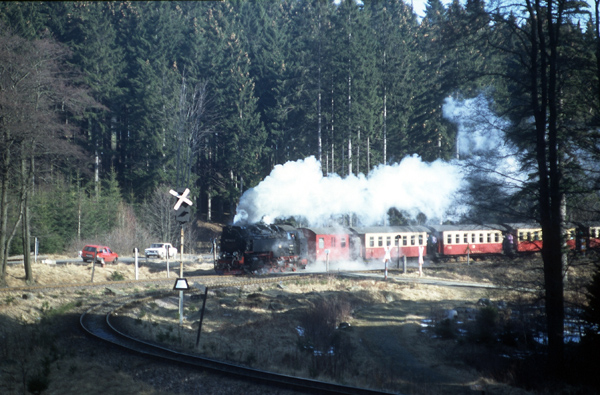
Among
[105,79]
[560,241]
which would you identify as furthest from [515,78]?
[105,79]

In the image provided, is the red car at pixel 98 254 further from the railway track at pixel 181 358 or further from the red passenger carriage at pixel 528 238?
the red passenger carriage at pixel 528 238

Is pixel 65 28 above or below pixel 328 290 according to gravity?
above

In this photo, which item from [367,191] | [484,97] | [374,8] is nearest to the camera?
[484,97]

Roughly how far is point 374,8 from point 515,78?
78022 millimetres

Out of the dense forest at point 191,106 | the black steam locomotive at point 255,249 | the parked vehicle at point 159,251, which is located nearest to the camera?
the black steam locomotive at point 255,249

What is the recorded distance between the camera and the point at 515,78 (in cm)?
1572

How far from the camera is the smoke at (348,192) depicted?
33188mm

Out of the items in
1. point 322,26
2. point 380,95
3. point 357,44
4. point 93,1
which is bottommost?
point 380,95

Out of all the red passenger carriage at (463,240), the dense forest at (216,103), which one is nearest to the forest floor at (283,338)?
the red passenger carriage at (463,240)

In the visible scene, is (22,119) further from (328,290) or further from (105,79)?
(105,79)

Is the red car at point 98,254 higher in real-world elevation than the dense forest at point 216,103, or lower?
lower

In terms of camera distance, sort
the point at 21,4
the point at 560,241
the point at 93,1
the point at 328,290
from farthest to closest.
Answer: the point at 93,1 < the point at 21,4 < the point at 328,290 < the point at 560,241

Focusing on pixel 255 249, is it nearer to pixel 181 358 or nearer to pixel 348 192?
pixel 348 192

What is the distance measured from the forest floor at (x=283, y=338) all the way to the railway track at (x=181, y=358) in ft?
0.82
